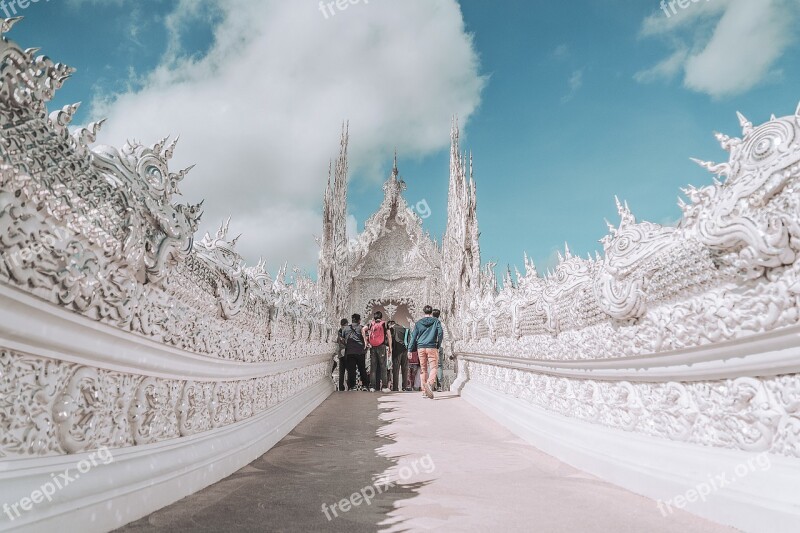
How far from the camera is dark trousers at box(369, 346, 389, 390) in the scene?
9688mm

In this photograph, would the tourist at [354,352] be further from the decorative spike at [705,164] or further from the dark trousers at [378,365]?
the decorative spike at [705,164]

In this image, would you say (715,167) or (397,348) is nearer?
(715,167)

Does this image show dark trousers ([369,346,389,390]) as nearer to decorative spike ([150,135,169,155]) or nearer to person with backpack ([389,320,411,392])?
person with backpack ([389,320,411,392])

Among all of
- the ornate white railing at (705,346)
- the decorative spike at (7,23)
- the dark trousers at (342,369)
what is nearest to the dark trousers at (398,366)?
the dark trousers at (342,369)

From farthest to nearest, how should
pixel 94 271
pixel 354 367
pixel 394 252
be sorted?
pixel 394 252
pixel 354 367
pixel 94 271

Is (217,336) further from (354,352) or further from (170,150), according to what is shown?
(354,352)

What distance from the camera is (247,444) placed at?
287cm

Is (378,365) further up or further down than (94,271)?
further down

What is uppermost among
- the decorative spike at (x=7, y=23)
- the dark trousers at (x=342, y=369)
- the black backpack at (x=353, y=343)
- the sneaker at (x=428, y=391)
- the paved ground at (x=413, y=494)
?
the decorative spike at (x=7, y=23)

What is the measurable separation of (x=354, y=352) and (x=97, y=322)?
795 centimetres

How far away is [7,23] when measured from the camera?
3.95 ft

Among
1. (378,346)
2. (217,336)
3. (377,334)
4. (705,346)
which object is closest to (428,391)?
(377,334)

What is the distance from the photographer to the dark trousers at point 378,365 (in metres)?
9.69

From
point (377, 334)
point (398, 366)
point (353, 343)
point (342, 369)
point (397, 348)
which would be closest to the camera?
point (377, 334)
